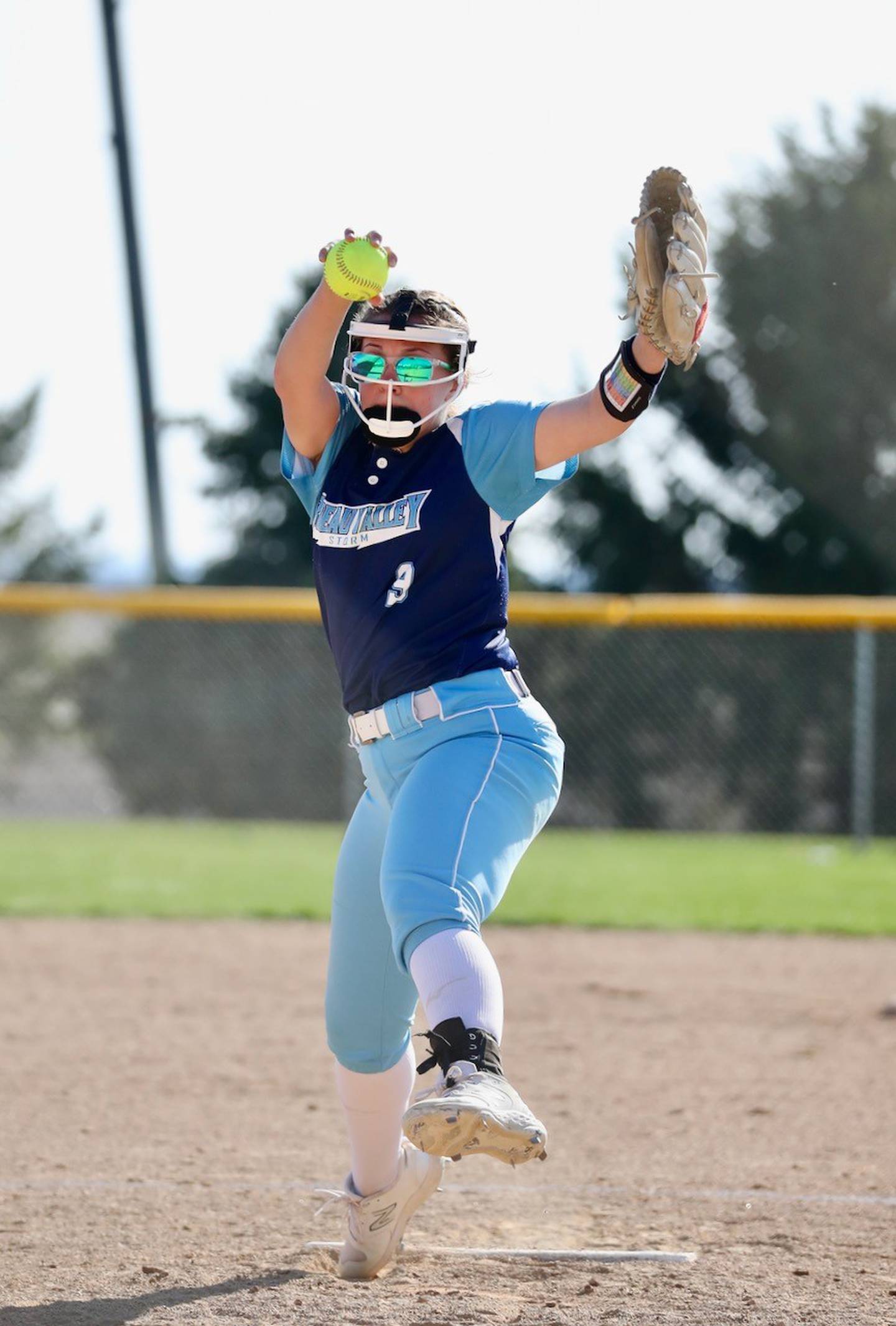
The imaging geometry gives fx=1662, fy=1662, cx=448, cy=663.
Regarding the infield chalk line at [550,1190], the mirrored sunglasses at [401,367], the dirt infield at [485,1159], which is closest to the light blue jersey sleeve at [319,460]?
the mirrored sunglasses at [401,367]

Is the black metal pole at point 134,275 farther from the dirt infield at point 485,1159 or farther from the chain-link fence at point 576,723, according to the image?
the dirt infield at point 485,1159

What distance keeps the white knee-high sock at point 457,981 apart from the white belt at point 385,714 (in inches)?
17.6

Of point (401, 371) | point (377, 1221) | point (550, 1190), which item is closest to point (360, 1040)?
point (377, 1221)

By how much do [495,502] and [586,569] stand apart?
18519 mm

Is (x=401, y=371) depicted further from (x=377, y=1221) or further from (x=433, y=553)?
(x=377, y=1221)

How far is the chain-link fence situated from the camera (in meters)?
15.9

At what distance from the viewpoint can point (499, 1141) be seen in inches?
103

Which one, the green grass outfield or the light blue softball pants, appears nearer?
the light blue softball pants

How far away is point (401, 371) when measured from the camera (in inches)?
125

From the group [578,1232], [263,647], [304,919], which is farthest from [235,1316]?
[263,647]

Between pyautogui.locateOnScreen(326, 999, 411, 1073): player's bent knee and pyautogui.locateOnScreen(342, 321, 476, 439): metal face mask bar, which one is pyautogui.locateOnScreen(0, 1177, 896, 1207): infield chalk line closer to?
pyautogui.locateOnScreen(326, 999, 411, 1073): player's bent knee

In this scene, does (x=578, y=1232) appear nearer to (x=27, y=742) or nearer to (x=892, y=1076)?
(x=892, y=1076)

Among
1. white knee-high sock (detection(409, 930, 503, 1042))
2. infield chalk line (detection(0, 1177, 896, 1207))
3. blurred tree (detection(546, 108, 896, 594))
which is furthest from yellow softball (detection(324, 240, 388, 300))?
blurred tree (detection(546, 108, 896, 594))

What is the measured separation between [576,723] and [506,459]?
13383 mm
